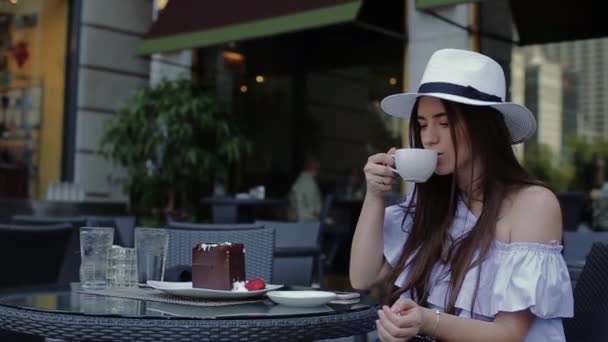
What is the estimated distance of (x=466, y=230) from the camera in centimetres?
195

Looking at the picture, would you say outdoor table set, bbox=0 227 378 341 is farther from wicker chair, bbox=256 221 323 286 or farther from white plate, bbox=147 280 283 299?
wicker chair, bbox=256 221 323 286

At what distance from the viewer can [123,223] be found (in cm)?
445

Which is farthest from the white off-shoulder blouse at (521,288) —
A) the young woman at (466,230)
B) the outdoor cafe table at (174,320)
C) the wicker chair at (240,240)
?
the wicker chair at (240,240)

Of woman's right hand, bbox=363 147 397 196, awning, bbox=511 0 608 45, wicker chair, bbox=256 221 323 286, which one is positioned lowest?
wicker chair, bbox=256 221 323 286

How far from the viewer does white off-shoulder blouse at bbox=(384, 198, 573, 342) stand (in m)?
1.72

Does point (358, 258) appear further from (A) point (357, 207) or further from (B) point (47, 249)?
(A) point (357, 207)

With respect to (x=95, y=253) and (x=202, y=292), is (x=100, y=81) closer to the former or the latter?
(x=95, y=253)

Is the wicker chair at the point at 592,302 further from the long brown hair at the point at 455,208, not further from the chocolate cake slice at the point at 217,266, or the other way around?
the chocolate cake slice at the point at 217,266

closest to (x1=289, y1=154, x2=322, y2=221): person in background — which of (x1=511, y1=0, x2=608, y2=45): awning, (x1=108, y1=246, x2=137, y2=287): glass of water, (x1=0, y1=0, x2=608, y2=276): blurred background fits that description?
(x1=0, y1=0, x2=608, y2=276): blurred background

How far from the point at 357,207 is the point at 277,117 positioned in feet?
11.7

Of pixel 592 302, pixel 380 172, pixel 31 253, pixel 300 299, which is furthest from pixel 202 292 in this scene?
pixel 31 253

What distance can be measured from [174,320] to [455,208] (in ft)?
2.42

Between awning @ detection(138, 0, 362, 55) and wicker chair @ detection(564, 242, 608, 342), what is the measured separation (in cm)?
500

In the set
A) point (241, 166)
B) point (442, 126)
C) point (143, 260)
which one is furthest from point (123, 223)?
point (241, 166)
